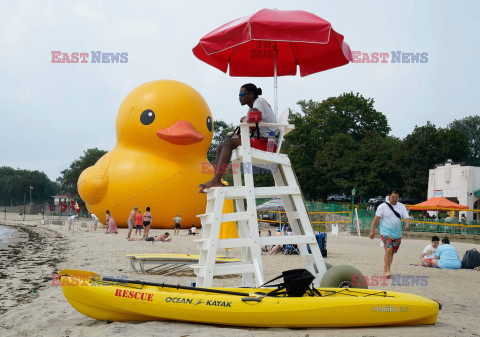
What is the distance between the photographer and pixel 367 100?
170 ft

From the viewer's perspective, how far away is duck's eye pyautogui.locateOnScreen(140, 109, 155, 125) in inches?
919

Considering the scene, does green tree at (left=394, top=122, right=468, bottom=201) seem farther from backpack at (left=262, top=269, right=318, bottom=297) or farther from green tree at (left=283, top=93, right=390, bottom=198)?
backpack at (left=262, top=269, right=318, bottom=297)

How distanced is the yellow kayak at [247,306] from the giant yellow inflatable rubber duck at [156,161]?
18.3 metres

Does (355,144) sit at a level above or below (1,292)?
above

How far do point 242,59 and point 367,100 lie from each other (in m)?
47.5

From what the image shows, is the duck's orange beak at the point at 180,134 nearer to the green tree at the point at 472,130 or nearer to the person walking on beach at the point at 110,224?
the person walking on beach at the point at 110,224

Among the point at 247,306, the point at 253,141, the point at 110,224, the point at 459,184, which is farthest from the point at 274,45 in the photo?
the point at 459,184

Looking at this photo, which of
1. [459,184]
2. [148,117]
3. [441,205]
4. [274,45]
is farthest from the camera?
[459,184]

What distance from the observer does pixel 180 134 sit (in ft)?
75.2

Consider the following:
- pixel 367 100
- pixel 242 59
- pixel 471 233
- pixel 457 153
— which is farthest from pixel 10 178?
pixel 242 59

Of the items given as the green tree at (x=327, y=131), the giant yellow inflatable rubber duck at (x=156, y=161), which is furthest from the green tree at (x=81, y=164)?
the giant yellow inflatable rubber duck at (x=156, y=161)

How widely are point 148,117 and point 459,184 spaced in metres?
27.5

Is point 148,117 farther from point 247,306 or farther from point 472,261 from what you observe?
point 247,306

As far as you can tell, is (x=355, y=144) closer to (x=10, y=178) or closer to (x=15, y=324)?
(x=15, y=324)
